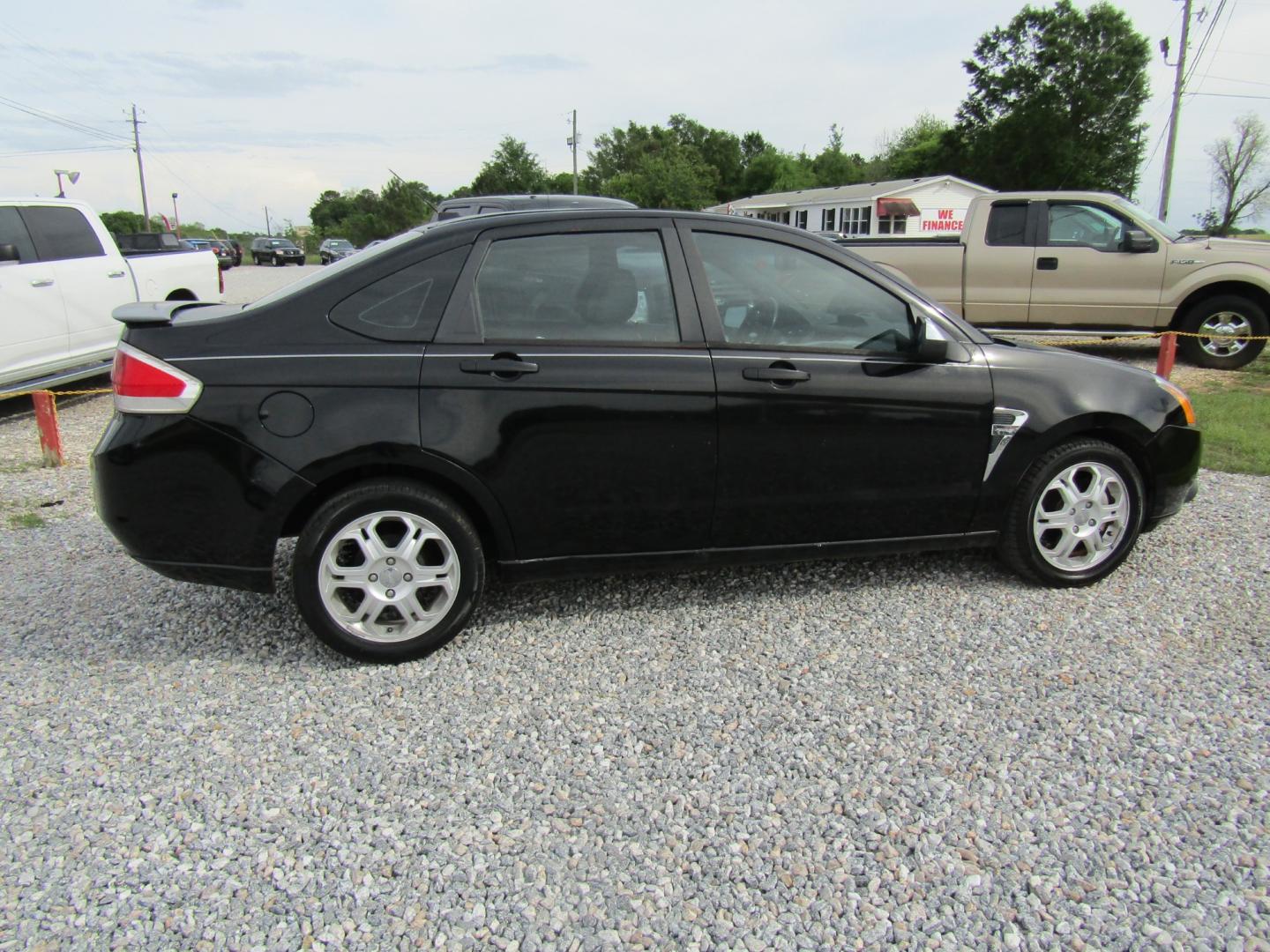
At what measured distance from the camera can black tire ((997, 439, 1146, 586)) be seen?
13.3 feet

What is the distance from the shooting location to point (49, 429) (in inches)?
261

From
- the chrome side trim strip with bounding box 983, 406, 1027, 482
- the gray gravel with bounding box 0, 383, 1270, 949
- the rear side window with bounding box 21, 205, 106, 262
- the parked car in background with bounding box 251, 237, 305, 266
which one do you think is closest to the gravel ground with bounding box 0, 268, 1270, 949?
the gray gravel with bounding box 0, 383, 1270, 949

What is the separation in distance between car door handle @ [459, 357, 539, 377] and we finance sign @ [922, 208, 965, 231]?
46.4 m

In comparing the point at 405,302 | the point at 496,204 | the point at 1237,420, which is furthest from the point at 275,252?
the point at 405,302


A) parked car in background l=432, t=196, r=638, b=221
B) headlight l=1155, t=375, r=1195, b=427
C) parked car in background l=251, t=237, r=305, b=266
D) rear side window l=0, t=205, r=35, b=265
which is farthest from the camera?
parked car in background l=251, t=237, r=305, b=266

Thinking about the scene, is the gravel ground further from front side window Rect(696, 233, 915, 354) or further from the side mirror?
the side mirror

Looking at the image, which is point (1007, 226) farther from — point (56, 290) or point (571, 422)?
point (56, 290)

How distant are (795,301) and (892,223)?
44.2 metres

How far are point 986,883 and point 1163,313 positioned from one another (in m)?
10.0

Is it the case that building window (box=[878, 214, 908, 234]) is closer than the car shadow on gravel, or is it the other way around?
the car shadow on gravel

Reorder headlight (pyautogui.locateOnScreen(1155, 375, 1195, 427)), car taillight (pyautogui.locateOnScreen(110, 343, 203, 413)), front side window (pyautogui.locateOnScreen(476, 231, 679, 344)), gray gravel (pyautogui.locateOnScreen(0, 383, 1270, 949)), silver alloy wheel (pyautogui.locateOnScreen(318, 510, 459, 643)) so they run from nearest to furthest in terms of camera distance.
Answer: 1. gray gravel (pyautogui.locateOnScreen(0, 383, 1270, 949))
2. car taillight (pyautogui.locateOnScreen(110, 343, 203, 413))
3. silver alloy wheel (pyautogui.locateOnScreen(318, 510, 459, 643))
4. front side window (pyautogui.locateOnScreen(476, 231, 679, 344))
5. headlight (pyautogui.locateOnScreen(1155, 375, 1195, 427))

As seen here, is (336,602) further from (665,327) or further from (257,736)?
(665,327)

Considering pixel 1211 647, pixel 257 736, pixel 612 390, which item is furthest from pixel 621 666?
pixel 1211 647

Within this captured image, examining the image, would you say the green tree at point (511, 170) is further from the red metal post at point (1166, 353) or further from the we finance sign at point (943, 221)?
the red metal post at point (1166, 353)
